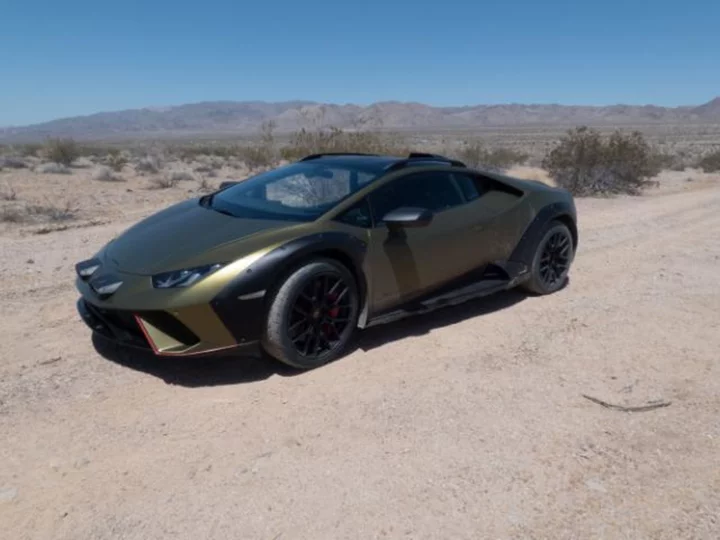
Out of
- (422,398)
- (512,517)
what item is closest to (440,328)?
(422,398)

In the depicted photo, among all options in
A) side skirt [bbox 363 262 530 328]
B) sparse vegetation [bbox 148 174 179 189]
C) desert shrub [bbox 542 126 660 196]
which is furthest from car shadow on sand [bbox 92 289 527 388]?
desert shrub [bbox 542 126 660 196]

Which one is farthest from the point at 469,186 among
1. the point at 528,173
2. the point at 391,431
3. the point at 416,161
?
the point at 528,173

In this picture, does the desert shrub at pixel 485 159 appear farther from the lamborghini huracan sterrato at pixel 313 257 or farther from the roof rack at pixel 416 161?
the lamborghini huracan sterrato at pixel 313 257

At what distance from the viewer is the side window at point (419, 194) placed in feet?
15.1

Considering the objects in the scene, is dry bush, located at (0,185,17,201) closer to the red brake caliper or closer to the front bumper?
the front bumper

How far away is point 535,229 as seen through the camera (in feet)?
18.8

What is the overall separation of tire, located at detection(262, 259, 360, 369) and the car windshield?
0.46 m

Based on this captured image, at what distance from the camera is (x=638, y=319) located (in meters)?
5.29

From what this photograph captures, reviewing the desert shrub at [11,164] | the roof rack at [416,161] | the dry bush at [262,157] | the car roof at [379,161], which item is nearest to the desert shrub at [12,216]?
the car roof at [379,161]

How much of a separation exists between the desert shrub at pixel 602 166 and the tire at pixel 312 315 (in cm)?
1241

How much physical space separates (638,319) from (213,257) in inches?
139

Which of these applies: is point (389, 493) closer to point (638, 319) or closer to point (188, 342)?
point (188, 342)

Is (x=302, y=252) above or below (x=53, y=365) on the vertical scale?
above

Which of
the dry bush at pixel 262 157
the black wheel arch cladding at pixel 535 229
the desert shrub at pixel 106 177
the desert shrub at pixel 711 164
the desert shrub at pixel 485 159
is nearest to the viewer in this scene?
the black wheel arch cladding at pixel 535 229
